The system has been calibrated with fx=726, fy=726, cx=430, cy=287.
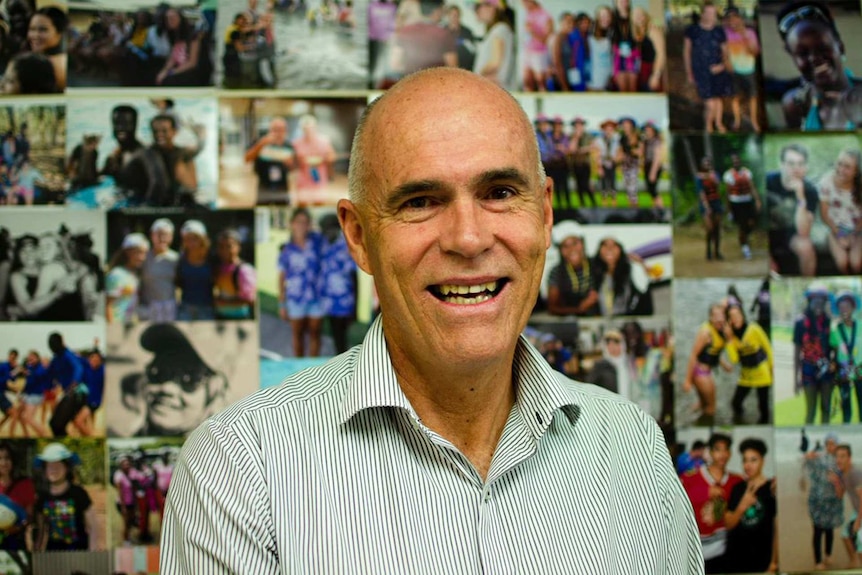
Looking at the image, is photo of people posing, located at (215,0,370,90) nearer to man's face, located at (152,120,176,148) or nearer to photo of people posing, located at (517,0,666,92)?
man's face, located at (152,120,176,148)

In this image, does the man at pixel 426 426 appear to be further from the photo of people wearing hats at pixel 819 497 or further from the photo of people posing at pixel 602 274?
the photo of people wearing hats at pixel 819 497

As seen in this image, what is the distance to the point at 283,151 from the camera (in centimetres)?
165

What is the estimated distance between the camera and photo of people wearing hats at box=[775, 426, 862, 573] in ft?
5.55

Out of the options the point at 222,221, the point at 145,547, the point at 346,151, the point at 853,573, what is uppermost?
the point at 346,151

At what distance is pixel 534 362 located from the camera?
1.07 meters

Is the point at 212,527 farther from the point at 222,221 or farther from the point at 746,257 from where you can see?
the point at 746,257

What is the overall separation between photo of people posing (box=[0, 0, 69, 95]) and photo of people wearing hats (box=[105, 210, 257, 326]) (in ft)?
1.12

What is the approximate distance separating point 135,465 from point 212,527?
846 mm

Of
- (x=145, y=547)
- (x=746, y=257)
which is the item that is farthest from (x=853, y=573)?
(x=145, y=547)

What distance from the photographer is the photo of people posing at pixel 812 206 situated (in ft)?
5.65

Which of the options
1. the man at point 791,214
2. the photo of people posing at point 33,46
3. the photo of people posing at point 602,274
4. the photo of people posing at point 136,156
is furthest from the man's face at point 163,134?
the man at point 791,214

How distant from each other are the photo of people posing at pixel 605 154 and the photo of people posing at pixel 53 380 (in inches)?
43.4

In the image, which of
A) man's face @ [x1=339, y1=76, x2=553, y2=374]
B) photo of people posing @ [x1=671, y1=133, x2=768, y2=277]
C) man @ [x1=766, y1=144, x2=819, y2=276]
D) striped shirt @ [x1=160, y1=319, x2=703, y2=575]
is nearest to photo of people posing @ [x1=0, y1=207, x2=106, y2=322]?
striped shirt @ [x1=160, y1=319, x2=703, y2=575]

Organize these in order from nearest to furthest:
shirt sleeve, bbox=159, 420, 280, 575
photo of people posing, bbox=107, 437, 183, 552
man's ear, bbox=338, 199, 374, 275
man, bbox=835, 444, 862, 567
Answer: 1. shirt sleeve, bbox=159, 420, 280, 575
2. man's ear, bbox=338, 199, 374, 275
3. photo of people posing, bbox=107, 437, 183, 552
4. man, bbox=835, 444, 862, 567
